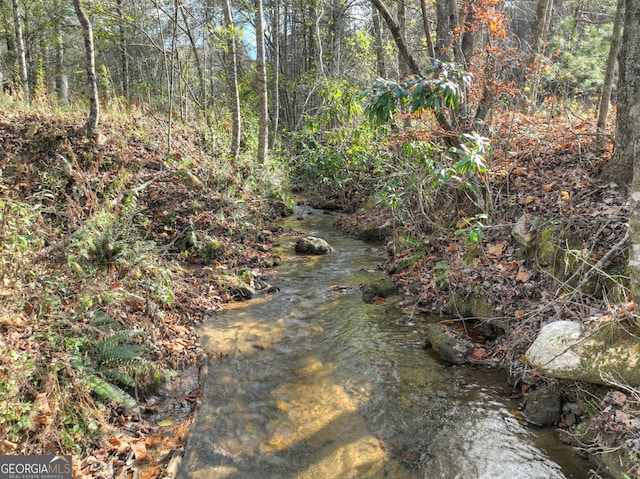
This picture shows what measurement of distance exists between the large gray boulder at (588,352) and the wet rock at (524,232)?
1.67 meters

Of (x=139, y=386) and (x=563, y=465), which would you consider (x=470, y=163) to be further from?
(x=139, y=386)

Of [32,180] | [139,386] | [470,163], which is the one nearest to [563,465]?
[470,163]

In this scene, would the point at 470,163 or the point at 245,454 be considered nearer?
the point at 245,454

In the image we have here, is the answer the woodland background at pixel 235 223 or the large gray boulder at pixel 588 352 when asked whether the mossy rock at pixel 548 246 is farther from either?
the large gray boulder at pixel 588 352

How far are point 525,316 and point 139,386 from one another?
435 centimetres

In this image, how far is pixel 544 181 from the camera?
610cm

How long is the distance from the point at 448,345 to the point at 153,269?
4.05 metres

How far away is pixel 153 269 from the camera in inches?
214

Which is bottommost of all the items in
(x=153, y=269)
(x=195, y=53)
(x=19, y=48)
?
(x=153, y=269)

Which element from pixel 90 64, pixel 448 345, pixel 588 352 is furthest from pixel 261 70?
pixel 588 352

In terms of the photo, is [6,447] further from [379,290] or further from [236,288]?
[379,290]

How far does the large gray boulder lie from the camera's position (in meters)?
3.25

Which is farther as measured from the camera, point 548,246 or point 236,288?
point 236,288

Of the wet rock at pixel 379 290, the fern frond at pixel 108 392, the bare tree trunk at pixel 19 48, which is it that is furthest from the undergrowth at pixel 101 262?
the wet rock at pixel 379 290
